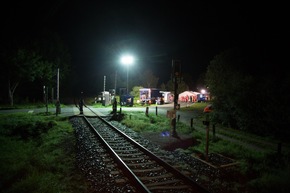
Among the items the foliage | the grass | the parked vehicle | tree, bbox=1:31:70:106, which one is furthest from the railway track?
the parked vehicle

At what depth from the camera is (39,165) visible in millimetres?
7816

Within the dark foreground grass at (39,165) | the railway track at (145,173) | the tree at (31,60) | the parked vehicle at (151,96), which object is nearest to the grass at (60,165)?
the dark foreground grass at (39,165)

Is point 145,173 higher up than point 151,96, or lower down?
lower down

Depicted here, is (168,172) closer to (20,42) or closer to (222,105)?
(222,105)

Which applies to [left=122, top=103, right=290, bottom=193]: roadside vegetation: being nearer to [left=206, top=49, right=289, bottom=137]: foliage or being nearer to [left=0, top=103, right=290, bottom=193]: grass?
[left=0, top=103, right=290, bottom=193]: grass

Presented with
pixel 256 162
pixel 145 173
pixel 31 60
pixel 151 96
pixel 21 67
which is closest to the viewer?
pixel 145 173

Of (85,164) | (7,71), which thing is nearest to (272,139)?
(85,164)

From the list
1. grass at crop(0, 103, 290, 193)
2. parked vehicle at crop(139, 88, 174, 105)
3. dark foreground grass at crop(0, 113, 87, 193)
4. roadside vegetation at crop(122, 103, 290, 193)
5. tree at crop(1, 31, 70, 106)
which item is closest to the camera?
dark foreground grass at crop(0, 113, 87, 193)

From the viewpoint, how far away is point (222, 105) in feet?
62.7

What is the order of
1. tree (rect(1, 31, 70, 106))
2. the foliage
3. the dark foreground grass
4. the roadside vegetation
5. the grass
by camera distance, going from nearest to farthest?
the dark foreground grass → the grass → the roadside vegetation → the foliage → tree (rect(1, 31, 70, 106))

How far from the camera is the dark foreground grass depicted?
A: 20.1 ft

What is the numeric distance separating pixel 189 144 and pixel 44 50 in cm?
4163

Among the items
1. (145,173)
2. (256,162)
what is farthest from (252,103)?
(145,173)

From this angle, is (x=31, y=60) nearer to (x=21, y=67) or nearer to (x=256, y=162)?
(x=21, y=67)
